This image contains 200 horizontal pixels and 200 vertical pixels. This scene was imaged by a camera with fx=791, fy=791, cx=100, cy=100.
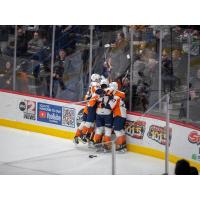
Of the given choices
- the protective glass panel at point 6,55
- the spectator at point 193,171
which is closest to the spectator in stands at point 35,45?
the protective glass panel at point 6,55

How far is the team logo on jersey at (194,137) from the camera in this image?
7094 millimetres

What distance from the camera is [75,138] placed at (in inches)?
310

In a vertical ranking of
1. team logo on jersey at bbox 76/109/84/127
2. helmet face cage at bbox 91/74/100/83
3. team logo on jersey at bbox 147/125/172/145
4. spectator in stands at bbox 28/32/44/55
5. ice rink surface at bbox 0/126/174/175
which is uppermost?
spectator in stands at bbox 28/32/44/55

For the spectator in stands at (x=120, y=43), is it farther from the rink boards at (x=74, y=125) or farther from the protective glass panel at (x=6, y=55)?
the protective glass panel at (x=6, y=55)

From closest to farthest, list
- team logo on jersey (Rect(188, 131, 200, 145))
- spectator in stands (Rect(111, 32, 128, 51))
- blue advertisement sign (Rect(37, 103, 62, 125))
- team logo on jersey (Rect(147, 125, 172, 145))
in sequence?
team logo on jersey (Rect(188, 131, 200, 145)), team logo on jersey (Rect(147, 125, 172, 145)), spectator in stands (Rect(111, 32, 128, 51)), blue advertisement sign (Rect(37, 103, 62, 125))

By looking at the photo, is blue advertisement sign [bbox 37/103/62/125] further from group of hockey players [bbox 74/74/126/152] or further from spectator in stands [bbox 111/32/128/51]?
spectator in stands [bbox 111/32/128/51]

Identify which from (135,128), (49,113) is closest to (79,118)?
(49,113)

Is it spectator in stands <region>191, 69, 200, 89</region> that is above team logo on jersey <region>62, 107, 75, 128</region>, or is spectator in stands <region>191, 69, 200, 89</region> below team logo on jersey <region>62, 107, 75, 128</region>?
above

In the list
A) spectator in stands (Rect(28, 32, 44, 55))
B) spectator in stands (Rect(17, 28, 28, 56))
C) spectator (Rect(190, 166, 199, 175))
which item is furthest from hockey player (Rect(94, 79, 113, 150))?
spectator (Rect(190, 166, 199, 175))

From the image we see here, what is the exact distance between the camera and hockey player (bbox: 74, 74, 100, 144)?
7859mm

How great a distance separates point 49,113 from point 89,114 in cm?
54
